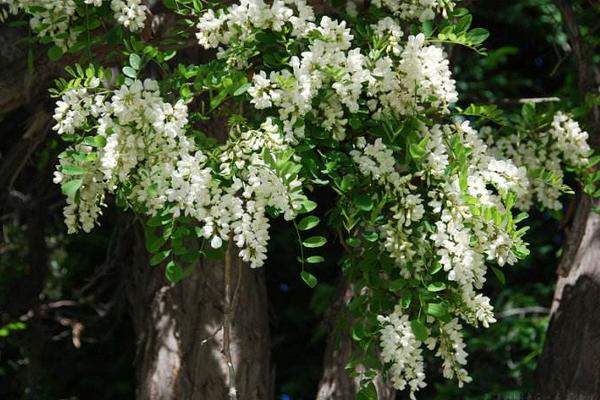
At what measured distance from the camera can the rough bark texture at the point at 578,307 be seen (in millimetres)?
2646

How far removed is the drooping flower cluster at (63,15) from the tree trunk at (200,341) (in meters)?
0.77

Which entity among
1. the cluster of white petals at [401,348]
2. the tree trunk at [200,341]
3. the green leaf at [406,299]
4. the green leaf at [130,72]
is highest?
the green leaf at [130,72]

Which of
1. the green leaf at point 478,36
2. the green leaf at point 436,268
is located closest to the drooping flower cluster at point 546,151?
the green leaf at point 478,36

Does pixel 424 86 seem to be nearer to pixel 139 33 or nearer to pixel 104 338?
pixel 139 33

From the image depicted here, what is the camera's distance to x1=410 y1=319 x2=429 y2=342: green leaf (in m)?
1.96

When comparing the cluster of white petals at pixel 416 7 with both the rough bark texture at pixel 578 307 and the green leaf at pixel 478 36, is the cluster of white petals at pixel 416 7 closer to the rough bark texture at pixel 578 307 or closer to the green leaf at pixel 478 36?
the green leaf at pixel 478 36

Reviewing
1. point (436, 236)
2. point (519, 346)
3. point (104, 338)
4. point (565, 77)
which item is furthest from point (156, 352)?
point (565, 77)

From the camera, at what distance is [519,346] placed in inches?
139

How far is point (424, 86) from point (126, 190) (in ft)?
2.08

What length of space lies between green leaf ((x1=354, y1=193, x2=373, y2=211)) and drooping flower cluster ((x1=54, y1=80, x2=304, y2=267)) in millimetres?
179

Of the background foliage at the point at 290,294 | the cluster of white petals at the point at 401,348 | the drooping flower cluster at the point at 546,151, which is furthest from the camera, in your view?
the background foliage at the point at 290,294

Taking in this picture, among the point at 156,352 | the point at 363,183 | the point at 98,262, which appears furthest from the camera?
the point at 98,262

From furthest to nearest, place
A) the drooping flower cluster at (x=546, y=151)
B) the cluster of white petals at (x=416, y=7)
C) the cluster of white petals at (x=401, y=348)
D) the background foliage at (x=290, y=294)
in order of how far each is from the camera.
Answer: the background foliage at (x=290, y=294) < the drooping flower cluster at (x=546, y=151) < the cluster of white petals at (x=416, y=7) < the cluster of white petals at (x=401, y=348)

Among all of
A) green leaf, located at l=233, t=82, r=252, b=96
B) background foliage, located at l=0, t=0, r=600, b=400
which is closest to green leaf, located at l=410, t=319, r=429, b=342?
green leaf, located at l=233, t=82, r=252, b=96
